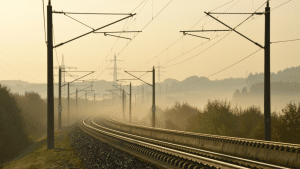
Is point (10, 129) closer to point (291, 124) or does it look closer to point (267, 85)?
point (267, 85)

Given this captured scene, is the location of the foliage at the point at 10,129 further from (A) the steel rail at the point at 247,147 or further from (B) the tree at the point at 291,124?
(B) the tree at the point at 291,124

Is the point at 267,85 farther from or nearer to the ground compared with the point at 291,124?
farther from the ground

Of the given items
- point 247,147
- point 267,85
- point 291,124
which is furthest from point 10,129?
point 291,124

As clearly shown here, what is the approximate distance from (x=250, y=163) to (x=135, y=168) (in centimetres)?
505

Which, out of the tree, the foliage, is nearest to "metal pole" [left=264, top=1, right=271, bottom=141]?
the tree

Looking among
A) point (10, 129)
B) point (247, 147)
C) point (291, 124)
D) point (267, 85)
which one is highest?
point (267, 85)

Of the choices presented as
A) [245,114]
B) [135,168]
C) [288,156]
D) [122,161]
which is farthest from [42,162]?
[245,114]

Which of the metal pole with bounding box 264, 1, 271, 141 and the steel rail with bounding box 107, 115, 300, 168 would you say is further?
the metal pole with bounding box 264, 1, 271, 141

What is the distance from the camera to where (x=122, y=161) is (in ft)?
58.7

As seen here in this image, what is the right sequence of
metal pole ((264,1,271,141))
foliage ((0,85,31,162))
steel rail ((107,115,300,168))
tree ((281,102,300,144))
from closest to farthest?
1. steel rail ((107,115,300,168))
2. metal pole ((264,1,271,141))
3. tree ((281,102,300,144))
4. foliage ((0,85,31,162))

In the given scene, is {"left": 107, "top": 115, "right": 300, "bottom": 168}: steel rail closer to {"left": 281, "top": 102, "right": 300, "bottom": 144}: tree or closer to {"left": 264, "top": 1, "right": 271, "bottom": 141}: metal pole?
{"left": 264, "top": 1, "right": 271, "bottom": 141}: metal pole

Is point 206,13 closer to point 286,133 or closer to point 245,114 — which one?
point 286,133

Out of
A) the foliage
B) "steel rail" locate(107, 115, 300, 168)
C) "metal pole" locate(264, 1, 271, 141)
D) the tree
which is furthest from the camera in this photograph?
the foliage

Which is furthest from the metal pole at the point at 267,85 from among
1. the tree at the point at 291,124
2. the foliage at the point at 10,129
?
the foliage at the point at 10,129
